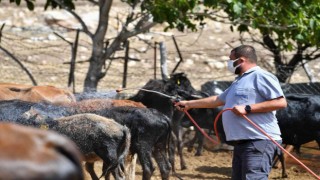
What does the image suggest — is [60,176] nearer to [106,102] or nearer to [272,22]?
[106,102]

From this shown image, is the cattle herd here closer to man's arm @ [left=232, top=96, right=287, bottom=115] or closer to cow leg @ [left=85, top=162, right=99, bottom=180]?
cow leg @ [left=85, top=162, right=99, bottom=180]

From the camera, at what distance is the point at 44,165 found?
6.20 ft

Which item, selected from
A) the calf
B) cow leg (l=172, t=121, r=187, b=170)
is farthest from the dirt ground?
the calf

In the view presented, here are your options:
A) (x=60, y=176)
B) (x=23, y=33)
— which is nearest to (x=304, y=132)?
(x=60, y=176)

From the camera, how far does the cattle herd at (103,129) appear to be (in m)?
1.92

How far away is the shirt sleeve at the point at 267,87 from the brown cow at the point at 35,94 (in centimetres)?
508

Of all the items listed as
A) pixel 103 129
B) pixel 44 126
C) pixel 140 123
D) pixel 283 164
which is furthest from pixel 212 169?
pixel 44 126

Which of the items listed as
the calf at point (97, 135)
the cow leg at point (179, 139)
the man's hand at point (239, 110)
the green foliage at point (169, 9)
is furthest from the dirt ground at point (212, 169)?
the man's hand at point (239, 110)

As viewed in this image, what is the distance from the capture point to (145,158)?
363 inches

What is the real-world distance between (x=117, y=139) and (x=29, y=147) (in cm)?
636

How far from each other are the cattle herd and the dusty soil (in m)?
0.46

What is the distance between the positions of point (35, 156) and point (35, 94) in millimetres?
9589

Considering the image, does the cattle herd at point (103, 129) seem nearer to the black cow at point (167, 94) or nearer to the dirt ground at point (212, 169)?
the black cow at point (167, 94)

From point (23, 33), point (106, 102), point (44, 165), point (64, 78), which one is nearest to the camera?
point (44, 165)
